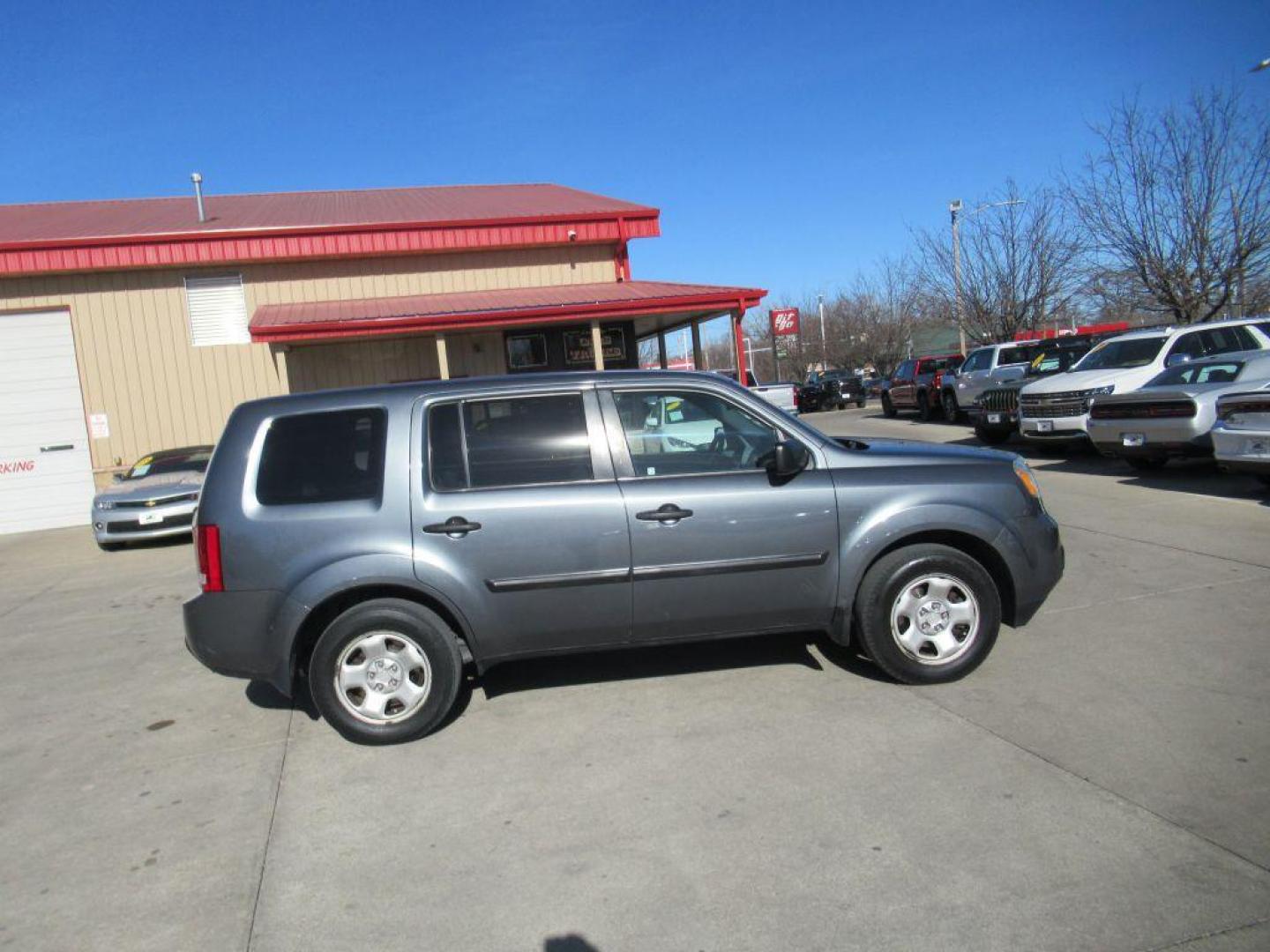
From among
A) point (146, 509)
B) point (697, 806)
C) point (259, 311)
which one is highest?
point (259, 311)

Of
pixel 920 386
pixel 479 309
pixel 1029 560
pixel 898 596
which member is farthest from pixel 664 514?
pixel 920 386

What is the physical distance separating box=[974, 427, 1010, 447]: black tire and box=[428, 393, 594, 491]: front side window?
14515 mm

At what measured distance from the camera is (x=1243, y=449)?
8977mm

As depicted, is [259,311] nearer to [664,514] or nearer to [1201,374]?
[664,514]

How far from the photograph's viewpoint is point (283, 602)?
4375mm

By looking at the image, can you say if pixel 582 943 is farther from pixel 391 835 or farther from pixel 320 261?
pixel 320 261

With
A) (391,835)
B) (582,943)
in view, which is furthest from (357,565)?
(582,943)

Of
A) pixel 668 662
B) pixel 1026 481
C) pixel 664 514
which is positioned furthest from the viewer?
pixel 668 662

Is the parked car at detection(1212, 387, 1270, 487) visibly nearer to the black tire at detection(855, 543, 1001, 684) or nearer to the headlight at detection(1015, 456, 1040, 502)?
the headlight at detection(1015, 456, 1040, 502)

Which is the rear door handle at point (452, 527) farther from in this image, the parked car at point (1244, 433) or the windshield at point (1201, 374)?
the windshield at point (1201, 374)

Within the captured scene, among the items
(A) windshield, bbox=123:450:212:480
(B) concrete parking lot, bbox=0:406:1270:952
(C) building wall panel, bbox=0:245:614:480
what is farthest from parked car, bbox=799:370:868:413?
(B) concrete parking lot, bbox=0:406:1270:952

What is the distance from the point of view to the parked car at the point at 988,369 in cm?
1970

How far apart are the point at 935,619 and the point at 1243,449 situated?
20.2 feet

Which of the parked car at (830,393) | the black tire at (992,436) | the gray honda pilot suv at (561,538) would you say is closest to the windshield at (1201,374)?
the black tire at (992,436)
